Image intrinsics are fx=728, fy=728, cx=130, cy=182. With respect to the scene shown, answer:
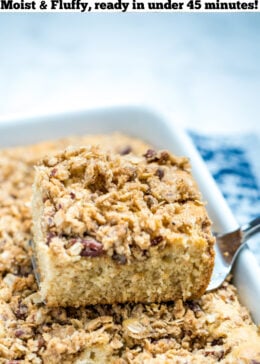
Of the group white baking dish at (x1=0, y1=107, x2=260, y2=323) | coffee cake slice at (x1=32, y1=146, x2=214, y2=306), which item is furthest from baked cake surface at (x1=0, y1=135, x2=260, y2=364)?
white baking dish at (x1=0, y1=107, x2=260, y2=323)

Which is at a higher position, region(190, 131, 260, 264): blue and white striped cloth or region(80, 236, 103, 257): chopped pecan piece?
region(190, 131, 260, 264): blue and white striped cloth

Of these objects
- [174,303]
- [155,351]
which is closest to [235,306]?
[174,303]

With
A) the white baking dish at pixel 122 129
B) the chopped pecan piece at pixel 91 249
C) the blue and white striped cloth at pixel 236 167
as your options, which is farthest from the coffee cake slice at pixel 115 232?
the blue and white striped cloth at pixel 236 167

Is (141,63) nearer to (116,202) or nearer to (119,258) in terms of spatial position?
(116,202)

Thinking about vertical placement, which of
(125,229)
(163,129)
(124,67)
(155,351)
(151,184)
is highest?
(124,67)

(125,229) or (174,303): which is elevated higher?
(125,229)

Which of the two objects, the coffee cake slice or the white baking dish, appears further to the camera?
the white baking dish

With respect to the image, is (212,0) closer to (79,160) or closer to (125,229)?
(79,160)

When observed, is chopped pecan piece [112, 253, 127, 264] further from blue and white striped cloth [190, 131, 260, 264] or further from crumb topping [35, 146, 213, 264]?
blue and white striped cloth [190, 131, 260, 264]
